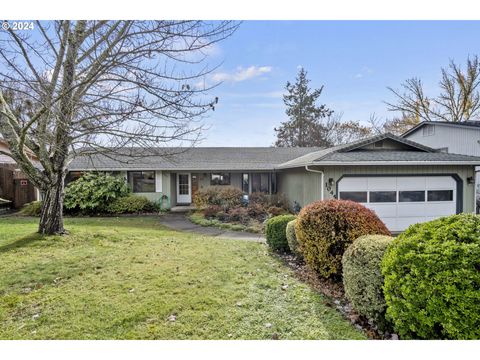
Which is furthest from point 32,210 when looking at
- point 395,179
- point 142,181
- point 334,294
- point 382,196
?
point 395,179

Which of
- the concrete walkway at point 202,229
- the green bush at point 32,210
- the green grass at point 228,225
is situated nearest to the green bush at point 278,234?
the concrete walkway at point 202,229

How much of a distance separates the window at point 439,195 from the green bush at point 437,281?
8364 millimetres

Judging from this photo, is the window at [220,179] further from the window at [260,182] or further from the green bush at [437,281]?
the green bush at [437,281]

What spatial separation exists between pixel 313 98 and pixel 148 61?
25975 mm

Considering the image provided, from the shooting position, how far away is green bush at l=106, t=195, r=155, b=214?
13.5 metres

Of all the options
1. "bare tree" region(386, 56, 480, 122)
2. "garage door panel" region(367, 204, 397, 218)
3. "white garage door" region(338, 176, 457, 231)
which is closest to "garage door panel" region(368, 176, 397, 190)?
"white garage door" region(338, 176, 457, 231)

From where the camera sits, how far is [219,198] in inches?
525

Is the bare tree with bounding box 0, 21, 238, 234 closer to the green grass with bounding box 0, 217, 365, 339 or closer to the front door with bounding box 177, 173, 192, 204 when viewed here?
the green grass with bounding box 0, 217, 365, 339

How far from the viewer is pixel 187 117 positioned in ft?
18.3

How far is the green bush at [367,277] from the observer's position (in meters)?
2.95

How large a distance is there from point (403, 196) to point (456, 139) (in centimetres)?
760

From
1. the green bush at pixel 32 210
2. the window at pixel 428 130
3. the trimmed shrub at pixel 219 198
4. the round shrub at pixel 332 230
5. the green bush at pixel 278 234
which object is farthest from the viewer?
the window at pixel 428 130

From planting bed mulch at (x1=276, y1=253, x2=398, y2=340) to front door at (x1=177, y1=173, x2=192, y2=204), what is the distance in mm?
11546
